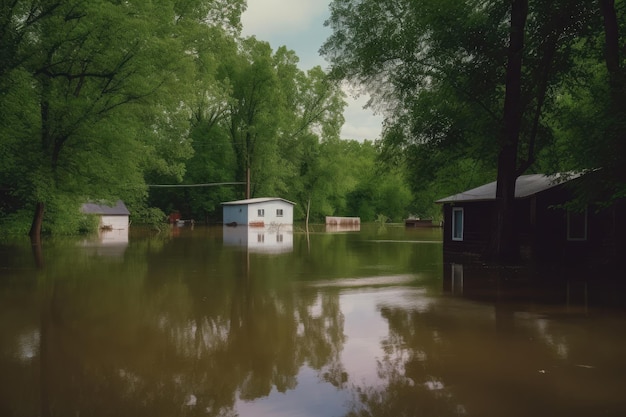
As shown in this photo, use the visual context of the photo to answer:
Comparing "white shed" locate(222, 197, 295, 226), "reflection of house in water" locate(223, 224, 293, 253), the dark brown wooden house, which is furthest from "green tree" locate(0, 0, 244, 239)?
"white shed" locate(222, 197, 295, 226)

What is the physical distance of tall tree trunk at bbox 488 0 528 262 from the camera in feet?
62.5

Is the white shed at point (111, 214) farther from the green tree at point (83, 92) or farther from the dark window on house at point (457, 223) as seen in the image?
the dark window on house at point (457, 223)

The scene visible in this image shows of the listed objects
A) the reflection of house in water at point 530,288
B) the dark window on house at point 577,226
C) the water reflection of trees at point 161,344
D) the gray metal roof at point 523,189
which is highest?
the gray metal roof at point 523,189

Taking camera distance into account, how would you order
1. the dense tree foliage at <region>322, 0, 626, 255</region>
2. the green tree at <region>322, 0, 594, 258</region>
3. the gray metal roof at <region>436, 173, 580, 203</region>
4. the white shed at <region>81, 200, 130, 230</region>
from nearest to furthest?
1. the dense tree foliage at <region>322, 0, 626, 255</region>
2. the green tree at <region>322, 0, 594, 258</region>
3. the gray metal roof at <region>436, 173, 580, 203</region>
4. the white shed at <region>81, 200, 130, 230</region>

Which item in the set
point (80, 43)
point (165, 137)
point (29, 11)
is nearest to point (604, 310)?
point (80, 43)

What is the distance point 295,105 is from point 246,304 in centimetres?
6263

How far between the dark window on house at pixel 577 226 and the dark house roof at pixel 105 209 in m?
34.8

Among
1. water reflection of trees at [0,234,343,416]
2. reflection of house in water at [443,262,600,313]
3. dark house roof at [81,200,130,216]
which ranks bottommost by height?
water reflection of trees at [0,234,343,416]

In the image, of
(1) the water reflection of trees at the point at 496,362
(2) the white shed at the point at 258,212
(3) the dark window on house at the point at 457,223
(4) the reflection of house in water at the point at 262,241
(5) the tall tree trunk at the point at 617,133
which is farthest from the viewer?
(2) the white shed at the point at 258,212

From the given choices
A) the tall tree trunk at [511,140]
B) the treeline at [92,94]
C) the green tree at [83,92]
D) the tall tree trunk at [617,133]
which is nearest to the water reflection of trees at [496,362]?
the tall tree trunk at [617,133]

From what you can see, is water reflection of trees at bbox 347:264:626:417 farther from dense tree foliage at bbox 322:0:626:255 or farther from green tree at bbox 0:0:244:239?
green tree at bbox 0:0:244:239

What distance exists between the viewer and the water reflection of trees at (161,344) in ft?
16.9

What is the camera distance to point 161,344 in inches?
283

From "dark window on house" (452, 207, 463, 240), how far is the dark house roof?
95.5 ft
